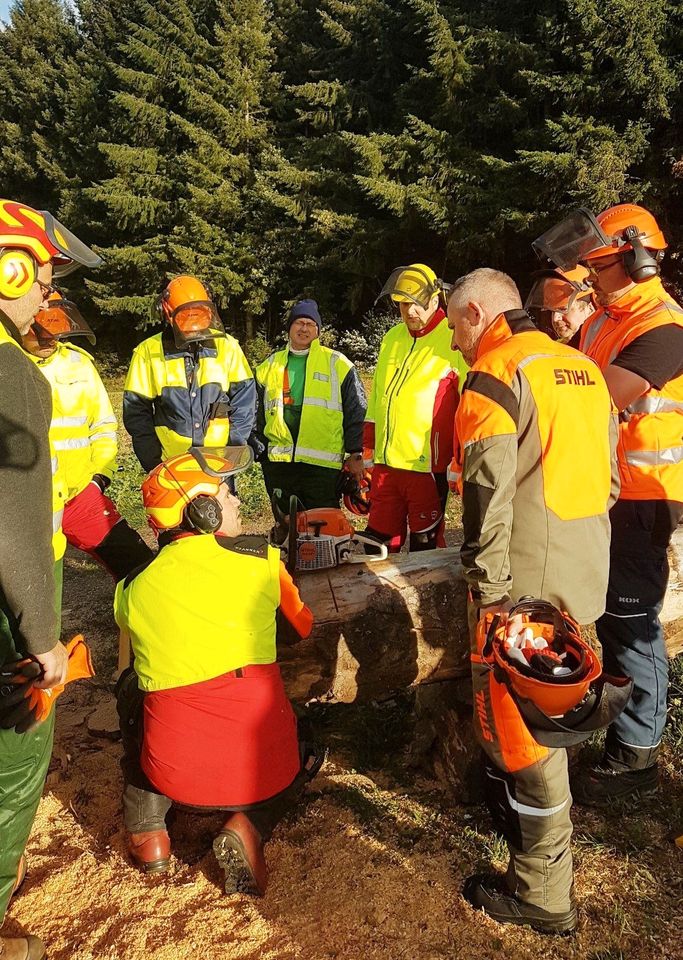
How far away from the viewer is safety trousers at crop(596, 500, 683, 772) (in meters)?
2.77

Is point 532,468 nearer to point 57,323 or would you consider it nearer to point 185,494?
point 185,494

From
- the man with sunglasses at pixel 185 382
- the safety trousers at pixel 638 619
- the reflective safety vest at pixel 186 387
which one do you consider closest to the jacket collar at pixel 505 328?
the safety trousers at pixel 638 619

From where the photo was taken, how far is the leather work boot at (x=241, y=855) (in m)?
2.42

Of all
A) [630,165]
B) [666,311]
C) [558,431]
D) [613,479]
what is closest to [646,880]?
[613,479]

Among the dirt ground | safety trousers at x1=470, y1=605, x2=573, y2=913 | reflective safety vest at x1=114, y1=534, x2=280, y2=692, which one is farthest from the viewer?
reflective safety vest at x1=114, y1=534, x2=280, y2=692

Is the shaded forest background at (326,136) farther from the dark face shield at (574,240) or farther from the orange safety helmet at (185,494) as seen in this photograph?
the orange safety helmet at (185,494)

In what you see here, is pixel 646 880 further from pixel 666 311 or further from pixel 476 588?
pixel 666 311

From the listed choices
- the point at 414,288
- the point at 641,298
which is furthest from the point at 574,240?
the point at 414,288

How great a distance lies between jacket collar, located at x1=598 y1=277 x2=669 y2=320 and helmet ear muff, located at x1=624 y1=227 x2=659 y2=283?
4cm

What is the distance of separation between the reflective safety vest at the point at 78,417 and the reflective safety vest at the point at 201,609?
1715 millimetres

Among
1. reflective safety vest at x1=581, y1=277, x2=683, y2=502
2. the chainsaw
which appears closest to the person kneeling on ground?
the chainsaw

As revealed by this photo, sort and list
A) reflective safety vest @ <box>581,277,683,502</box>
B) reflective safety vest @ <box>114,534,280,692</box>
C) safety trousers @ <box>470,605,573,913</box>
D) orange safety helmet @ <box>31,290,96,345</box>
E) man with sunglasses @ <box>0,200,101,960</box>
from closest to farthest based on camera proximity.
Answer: man with sunglasses @ <box>0,200,101,960</box>
safety trousers @ <box>470,605,573,913</box>
reflective safety vest @ <box>114,534,280,692</box>
reflective safety vest @ <box>581,277,683,502</box>
orange safety helmet @ <box>31,290,96,345</box>

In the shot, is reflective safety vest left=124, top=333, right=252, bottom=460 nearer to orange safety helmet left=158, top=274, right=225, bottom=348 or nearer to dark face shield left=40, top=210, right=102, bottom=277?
orange safety helmet left=158, top=274, right=225, bottom=348

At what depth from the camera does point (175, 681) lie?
8.16 feet
